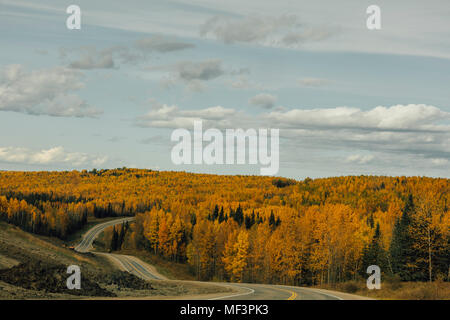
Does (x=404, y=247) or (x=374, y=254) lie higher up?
(x=404, y=247)

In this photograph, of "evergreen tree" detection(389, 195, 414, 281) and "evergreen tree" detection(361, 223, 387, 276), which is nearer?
"evergreen tree" detection(389, 195, 414, 281)

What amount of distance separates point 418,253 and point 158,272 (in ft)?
165

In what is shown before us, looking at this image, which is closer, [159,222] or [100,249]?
[159,222]

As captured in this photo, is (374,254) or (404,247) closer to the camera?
(404,247)

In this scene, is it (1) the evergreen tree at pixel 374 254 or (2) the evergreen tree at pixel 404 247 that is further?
(1) the evergreen tree at pixel 374 254

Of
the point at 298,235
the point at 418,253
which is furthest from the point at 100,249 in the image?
the point at 418,253

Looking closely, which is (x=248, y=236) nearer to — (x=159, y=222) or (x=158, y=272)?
(x=158, y=272)
